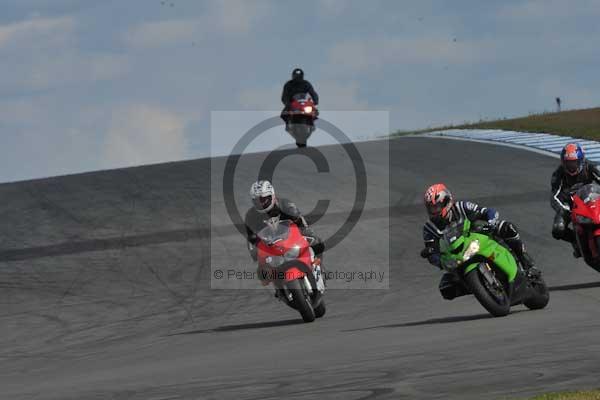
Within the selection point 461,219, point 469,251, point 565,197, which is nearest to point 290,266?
point 461,219

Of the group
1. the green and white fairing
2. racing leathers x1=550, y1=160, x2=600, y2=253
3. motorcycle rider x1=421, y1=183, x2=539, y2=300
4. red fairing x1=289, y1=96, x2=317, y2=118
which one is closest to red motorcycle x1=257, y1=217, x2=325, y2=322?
motorcycle rider x1=421, y1=183, x2=539, y2=300

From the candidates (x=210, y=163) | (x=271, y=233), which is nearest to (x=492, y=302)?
(x=271, y=233)

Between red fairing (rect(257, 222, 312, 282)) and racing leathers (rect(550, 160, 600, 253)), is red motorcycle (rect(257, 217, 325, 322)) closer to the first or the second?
red fairing (rect(257, 222, 312, 282))

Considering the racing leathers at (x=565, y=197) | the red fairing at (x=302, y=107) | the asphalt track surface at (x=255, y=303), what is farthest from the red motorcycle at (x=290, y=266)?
the red fairing at (x=302, y=107)

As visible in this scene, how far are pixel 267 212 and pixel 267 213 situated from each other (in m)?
0.03

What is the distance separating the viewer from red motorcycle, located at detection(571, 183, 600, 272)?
12930 millimetres

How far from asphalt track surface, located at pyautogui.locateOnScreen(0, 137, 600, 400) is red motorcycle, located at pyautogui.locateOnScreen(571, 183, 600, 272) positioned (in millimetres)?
499

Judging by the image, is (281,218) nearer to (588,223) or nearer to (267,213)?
(267,213)

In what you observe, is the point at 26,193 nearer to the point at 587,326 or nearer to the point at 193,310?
the point at 193,310

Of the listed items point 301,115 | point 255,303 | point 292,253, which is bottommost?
point 255,303

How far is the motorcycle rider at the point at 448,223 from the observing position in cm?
1159

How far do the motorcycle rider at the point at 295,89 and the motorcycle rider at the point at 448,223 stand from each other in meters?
16.8

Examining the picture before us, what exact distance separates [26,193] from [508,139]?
13.6 m

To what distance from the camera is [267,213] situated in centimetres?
1324
